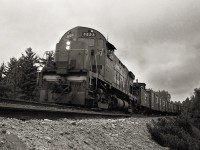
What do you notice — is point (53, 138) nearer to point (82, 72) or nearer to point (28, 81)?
point (82, 72)

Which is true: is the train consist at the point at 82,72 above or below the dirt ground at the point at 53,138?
above

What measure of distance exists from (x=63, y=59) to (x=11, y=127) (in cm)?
823

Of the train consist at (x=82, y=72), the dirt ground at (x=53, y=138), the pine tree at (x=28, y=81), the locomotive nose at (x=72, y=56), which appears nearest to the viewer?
the dirt ground at (x=53, y=138)

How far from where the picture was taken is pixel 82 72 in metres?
10.3

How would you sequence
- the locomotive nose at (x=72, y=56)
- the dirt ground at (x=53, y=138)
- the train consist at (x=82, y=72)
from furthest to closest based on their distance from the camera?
1. the locomotive nose at (x=72, y=56)
2. the train consist at (x=82, y=72)
3. the dirt ground at (x=53, y=138)

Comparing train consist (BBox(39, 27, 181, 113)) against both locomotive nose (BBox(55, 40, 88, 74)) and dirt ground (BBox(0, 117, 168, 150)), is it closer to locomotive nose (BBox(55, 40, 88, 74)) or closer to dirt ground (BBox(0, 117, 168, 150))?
locomotive nose (BBox(55, 40, 88, 74))

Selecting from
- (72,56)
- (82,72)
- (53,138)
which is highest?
(72,56)

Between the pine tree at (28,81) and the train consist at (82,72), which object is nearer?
the train consist at (82,72)

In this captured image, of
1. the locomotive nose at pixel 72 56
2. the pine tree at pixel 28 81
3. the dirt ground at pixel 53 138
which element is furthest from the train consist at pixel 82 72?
the pine tree at pixel 28 81

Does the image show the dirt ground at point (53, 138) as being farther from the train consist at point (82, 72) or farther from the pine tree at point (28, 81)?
the pine tree at point (28, 81)

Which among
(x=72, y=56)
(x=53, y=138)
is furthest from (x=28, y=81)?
(x=53, y=138)

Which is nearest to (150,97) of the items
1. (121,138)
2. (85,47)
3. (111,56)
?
(111,56)

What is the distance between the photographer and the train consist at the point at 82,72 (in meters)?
10.2

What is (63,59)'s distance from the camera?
11.7 m
